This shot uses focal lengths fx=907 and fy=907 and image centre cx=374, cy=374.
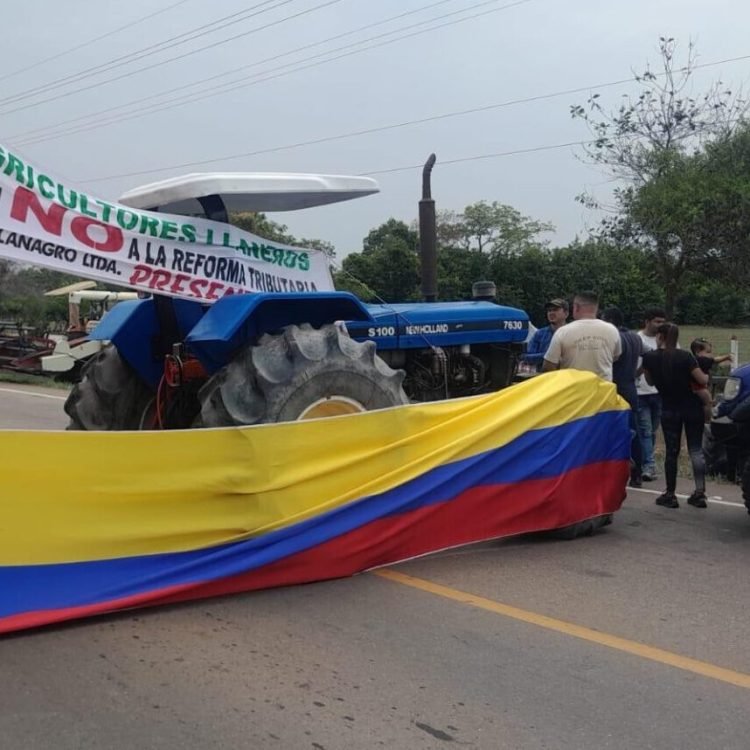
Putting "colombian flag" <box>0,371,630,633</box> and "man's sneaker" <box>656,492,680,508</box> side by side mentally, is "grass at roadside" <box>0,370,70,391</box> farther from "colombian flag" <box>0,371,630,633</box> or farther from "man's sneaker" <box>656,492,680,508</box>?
"colombian flag" <box>0,371,630,633</box>

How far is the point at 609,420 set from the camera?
6551 mm

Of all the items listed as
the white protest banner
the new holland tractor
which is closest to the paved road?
the new holland tractor

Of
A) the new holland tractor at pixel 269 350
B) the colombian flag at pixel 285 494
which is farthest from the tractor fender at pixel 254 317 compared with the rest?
the colombian flag at pixel 285 494

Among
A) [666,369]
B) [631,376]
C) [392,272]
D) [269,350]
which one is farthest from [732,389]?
[392,272]

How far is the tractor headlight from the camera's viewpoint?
6832 mm

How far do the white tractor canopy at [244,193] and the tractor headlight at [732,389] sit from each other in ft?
10.1

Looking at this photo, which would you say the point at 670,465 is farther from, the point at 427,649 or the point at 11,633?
the point at 11,633

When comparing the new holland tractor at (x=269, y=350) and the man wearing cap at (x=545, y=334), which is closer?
the new holland tractor at (x=269, y=350)

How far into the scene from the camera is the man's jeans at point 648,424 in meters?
9.02

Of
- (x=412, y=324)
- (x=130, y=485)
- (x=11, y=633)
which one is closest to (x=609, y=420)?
(x=412, y=324)

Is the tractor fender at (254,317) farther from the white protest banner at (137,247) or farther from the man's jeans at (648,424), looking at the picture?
the man's jeans at (648,424)

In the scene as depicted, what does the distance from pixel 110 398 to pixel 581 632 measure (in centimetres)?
411

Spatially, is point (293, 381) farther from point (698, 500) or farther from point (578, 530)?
point (698, 500)

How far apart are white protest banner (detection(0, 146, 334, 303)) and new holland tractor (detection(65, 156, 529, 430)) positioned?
0.26 meters
